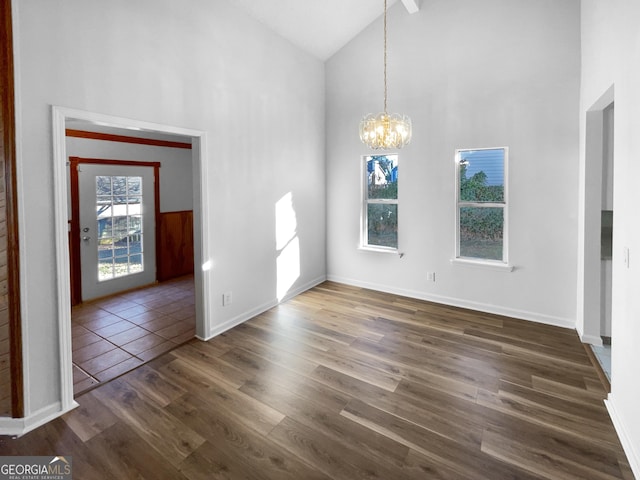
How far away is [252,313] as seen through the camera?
13.6 feet

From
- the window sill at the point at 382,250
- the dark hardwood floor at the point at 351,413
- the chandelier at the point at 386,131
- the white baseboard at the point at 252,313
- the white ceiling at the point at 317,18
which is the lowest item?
the dark hardwood floor at the point at 351,413

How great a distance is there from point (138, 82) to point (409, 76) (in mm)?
3195

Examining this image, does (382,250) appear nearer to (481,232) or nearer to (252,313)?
(481,232)

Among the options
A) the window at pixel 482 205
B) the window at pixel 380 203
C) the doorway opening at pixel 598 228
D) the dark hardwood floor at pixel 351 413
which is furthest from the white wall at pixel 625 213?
the window at pixel 380 203

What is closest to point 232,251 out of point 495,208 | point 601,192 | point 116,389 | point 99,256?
point 116,389

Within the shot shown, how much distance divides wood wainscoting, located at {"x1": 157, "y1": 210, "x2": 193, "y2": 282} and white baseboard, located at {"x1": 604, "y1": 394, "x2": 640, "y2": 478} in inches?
226

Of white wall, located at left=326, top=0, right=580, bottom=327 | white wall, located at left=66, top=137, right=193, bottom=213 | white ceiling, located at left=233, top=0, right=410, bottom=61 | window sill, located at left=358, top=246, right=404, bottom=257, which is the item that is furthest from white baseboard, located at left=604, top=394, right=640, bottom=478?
white wall, located at left=66, top=137, right=193, bottom=213

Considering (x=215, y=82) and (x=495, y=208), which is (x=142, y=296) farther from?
(x=495, y=208)

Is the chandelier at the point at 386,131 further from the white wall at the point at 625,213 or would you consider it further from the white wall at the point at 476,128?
the white wall at the point at 476,128

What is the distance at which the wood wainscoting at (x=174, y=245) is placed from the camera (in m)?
5.86

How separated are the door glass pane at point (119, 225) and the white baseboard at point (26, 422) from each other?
2.99 metres

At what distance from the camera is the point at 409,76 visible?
4.52 meters

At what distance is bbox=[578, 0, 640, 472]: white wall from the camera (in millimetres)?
1919
